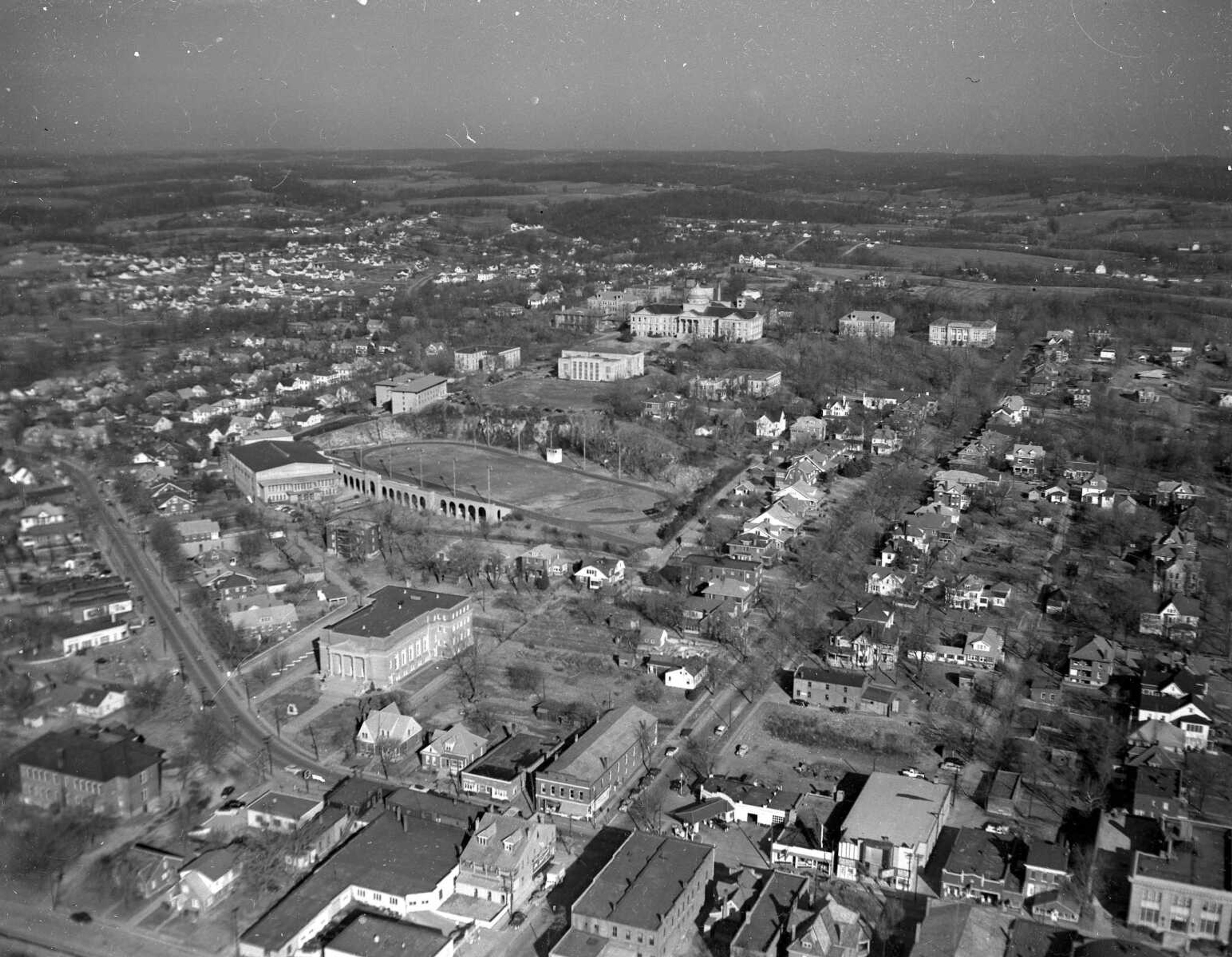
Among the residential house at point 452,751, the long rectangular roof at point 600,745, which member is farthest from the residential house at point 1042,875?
the residential house at point 452,751

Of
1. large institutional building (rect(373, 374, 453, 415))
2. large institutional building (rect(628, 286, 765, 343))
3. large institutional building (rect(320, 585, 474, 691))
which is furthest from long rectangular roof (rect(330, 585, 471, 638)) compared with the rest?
large institutional building (rect(628, 286, 765, 343))

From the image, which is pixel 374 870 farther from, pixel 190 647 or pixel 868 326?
pixel 868 326

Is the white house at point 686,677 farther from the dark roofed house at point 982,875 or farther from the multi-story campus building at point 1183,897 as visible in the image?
the multi-story campus building at point 1183,897

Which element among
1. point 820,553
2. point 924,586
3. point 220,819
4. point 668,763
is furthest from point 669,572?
point 220,819

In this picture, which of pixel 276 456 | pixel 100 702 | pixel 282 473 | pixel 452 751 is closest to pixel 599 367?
pixel 276 456

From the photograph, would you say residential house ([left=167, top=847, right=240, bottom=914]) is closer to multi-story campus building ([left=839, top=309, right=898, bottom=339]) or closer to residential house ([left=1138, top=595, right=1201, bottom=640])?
residential house ([left=1138, top=595, right=1201, bottom=640])

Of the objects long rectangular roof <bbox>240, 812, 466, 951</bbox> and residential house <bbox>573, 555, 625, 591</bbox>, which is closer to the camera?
long rectangular roof <bbox>240, 812, 466, 951</bbox>
